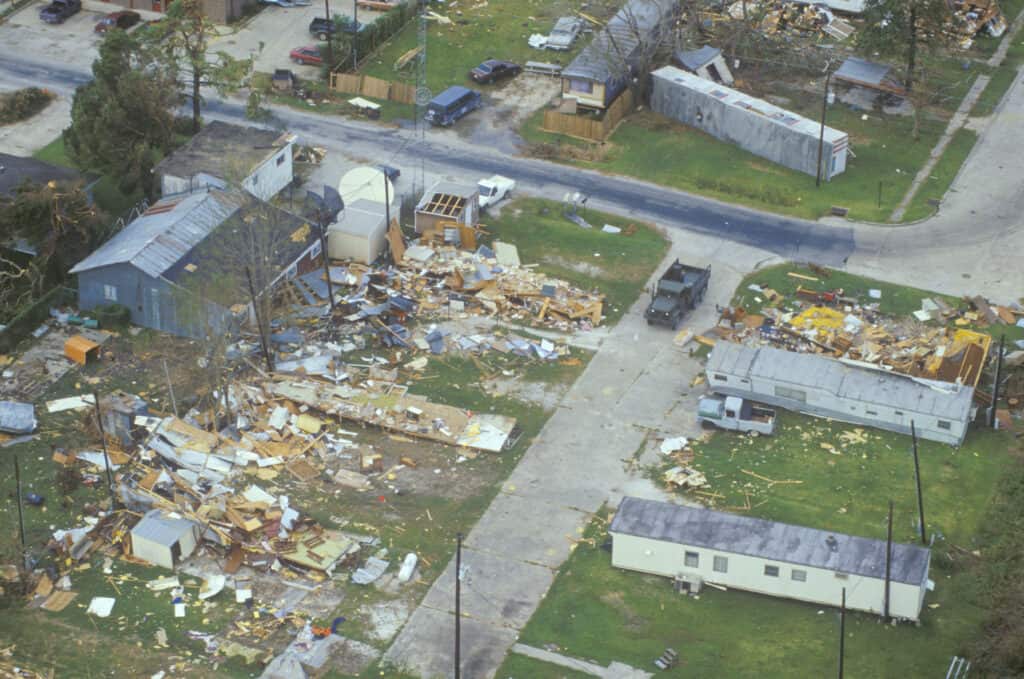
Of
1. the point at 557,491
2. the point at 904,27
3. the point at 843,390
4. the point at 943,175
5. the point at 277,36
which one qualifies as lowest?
the point at 557,491

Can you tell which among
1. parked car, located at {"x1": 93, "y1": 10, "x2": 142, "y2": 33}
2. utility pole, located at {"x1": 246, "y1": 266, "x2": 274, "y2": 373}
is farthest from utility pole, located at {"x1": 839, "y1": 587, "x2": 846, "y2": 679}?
parked car, located at {"x1": 93, "y1": 10, "x2": 142, "y2": 33}

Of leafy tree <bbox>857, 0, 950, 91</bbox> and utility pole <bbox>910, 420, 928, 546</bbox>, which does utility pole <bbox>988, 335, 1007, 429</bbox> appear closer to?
utility pole <bbox>910, 420, 928, 546</bbox>

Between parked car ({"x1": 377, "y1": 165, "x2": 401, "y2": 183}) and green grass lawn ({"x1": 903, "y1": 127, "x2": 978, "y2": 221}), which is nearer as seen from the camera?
green grass lawn ({"x1": 903, "y1": 127, "x2": 978, "y2": 221})

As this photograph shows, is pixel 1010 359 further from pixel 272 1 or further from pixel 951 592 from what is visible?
pixel 272 1

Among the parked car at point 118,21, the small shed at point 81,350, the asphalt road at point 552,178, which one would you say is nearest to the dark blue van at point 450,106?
the asphalt road at point 552,178

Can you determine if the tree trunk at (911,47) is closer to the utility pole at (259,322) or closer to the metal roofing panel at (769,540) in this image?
the metal roofing panel at (769,540)

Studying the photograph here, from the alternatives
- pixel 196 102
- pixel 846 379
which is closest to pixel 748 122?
pixel 846 379

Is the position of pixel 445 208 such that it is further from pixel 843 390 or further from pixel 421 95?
pixel 843 390
